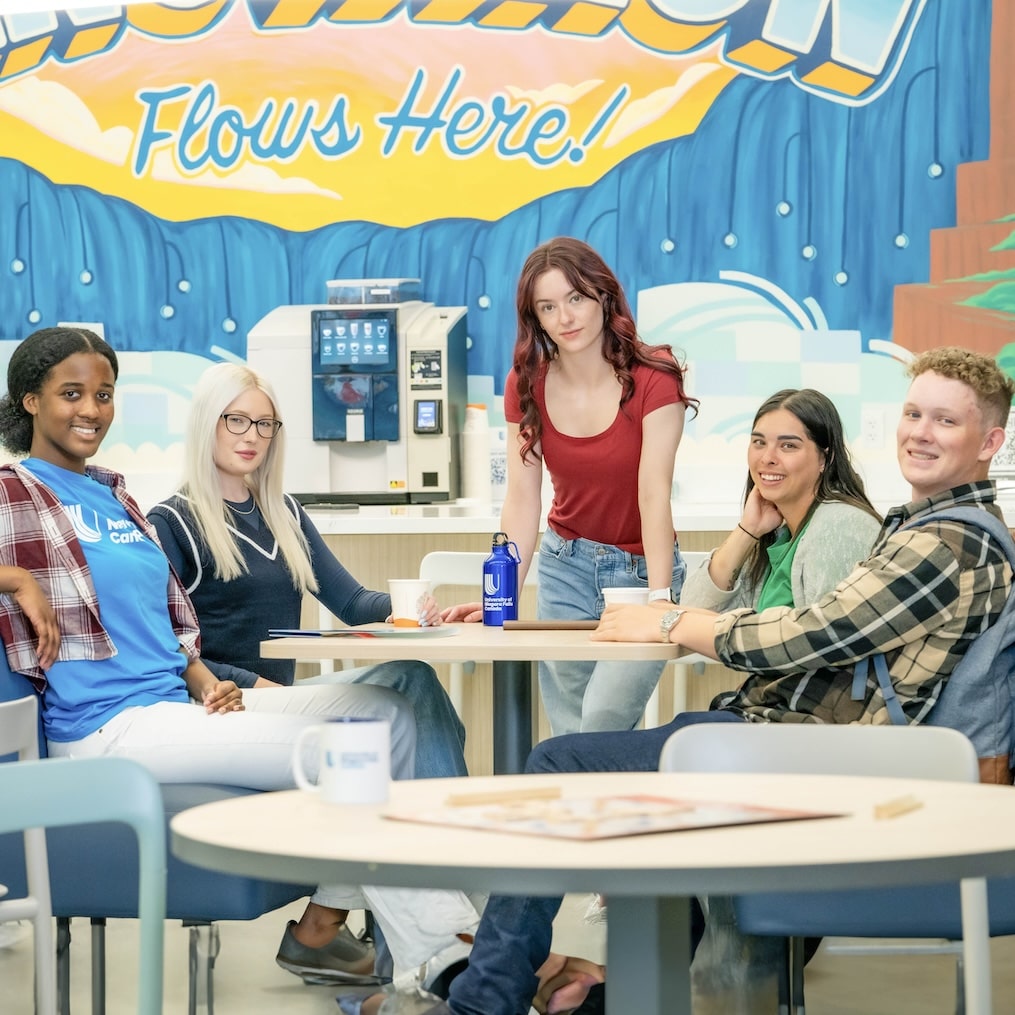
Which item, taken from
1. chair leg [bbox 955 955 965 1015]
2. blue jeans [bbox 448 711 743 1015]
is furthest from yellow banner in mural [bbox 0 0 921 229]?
blue jeans [bbox 448 711 743 1015]

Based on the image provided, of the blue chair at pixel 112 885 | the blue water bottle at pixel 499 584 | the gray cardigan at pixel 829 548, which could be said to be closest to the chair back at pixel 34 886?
the blue chair at pixel 112 885

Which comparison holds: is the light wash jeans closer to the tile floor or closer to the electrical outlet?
the tile floor

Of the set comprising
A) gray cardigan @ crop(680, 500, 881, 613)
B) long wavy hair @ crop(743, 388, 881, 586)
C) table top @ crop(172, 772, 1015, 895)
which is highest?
long wavy hair @ crop(743, 388, 881, 586)

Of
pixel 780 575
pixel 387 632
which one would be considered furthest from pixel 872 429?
pixel 387 632

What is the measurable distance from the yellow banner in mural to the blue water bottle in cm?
305

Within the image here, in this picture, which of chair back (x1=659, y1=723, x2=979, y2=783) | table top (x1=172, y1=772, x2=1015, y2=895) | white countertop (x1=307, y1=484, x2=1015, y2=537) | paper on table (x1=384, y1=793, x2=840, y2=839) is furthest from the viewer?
white countertop (x1=307, y1=484, x2=1015, y2=537)

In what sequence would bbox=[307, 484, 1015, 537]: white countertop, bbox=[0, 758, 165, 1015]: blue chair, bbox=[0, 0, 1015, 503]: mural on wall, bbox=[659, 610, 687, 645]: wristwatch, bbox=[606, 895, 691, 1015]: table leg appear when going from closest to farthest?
bbox=[606, 895, 691, 1015]: table leg → bbox=[0, 758, 165, 1015]: blue chair → bbox=[659, 610, 687, 645]: wristwatch → bbox=[307, 484, 1015, 537]: white countertop → bbox=[0, 0, 1015, 503]: mural on wall

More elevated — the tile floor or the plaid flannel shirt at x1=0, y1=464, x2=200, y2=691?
the plaid flannel shirt at x1=0, y1=464, x2=200, y2=691

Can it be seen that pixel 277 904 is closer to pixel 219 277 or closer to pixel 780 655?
pixel 780 655

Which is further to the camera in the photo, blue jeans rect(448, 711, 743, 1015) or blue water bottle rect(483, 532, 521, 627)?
blue water bottle rect(483, 532, 521, 627)

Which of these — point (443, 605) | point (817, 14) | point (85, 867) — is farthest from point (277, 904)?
point (817, 14)

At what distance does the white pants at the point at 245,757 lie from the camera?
8.01 feet

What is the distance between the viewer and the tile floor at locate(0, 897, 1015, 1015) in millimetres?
2834

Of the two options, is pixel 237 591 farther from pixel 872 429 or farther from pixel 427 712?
pixel 872 429
